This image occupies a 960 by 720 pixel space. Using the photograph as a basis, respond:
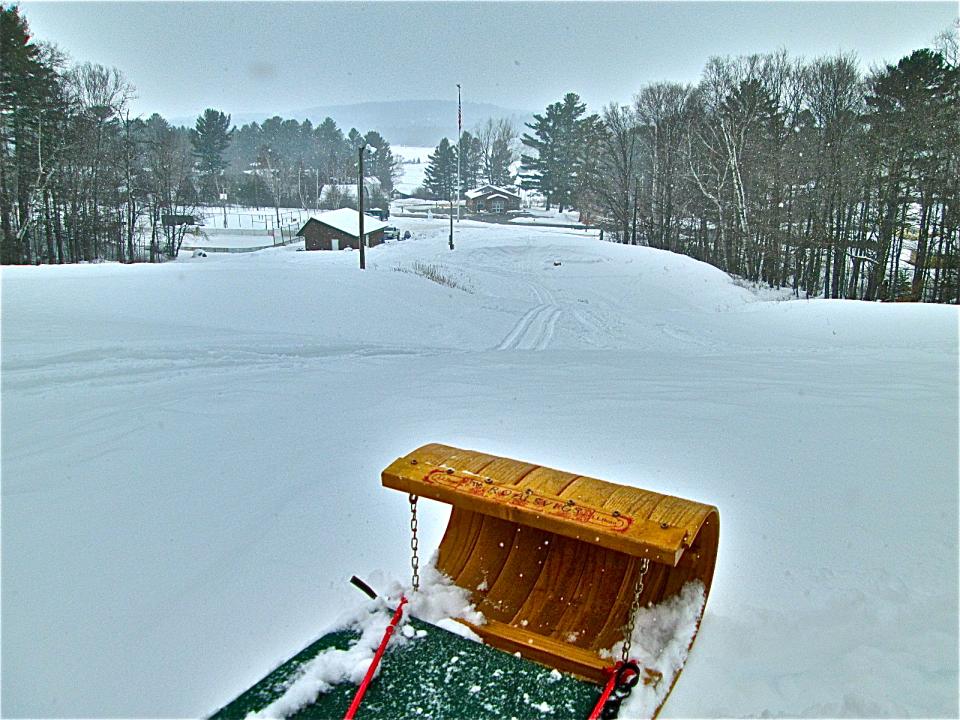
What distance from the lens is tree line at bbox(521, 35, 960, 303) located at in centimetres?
2607

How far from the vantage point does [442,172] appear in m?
75.8

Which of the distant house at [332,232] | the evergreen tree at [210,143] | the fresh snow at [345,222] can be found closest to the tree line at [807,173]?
the fresh snow at [345,222]

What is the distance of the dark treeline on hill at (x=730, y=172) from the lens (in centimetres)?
2678

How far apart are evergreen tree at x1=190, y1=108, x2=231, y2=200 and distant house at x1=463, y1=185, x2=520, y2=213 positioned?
24.2 metres

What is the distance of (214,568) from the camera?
12.4 feet

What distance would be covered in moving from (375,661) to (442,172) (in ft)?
251

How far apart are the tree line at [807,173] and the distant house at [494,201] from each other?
1974cm

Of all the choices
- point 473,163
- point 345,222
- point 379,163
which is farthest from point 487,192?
point 345,222

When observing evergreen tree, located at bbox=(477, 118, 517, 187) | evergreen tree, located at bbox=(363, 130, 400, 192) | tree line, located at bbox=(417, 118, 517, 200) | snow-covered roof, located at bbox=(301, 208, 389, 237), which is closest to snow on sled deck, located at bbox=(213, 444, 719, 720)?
snow-covered roof, located at bbox=(301, 208, 389, 237)

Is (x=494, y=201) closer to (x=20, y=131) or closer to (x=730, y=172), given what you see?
(x=730, y=172)

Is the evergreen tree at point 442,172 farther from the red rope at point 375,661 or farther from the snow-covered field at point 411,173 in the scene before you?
the red rope at point 375,661

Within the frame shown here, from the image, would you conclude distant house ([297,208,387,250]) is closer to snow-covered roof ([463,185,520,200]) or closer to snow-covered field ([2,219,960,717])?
snow-covered roof ([463,185,520,200])

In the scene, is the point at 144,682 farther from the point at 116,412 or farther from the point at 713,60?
the point at 713,60

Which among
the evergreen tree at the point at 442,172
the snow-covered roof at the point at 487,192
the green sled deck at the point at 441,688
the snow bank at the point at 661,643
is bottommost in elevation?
the green sled deck at the point at 441,688
